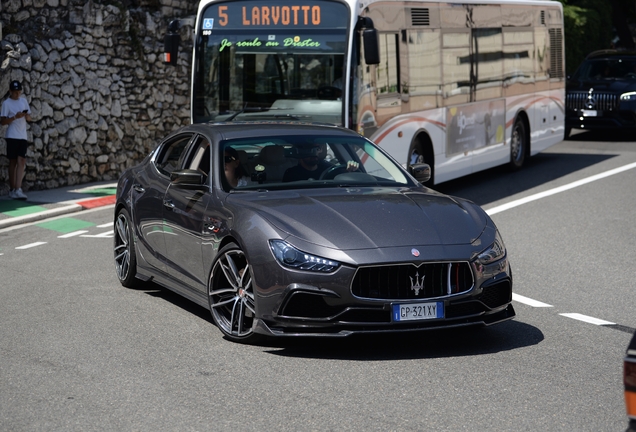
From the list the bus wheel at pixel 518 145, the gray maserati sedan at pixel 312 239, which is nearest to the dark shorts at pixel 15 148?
the gray maserati sedan at pixel 312 239

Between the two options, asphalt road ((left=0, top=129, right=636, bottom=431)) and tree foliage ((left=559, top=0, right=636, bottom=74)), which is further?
tree foliage ((left=559, top=0, right=636, bottom=74))

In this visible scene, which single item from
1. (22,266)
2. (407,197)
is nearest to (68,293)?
(22,266)

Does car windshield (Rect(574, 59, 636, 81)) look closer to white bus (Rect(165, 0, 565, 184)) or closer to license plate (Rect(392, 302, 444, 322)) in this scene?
white bus (Rect(165, 0, 565, 184))

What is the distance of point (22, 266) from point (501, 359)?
19.2 ft

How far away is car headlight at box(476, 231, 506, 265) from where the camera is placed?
7098mm

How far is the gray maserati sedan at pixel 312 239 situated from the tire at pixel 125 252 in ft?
1.10

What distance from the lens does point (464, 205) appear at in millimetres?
7828

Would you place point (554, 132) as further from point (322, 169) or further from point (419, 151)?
point (322, 169)

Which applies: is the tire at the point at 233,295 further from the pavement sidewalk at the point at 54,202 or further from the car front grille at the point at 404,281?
the pavement sidewalk at the point at 54,202

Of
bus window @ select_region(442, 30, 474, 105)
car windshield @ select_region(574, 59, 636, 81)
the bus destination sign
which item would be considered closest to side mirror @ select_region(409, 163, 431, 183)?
the bus destination sign

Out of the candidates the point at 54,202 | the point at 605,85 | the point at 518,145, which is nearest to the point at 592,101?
the point at 605,85

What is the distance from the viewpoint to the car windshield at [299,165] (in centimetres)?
820

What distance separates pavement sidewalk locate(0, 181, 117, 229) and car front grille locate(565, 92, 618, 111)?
1077 centimetres

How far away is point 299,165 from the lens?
8.34 metres
